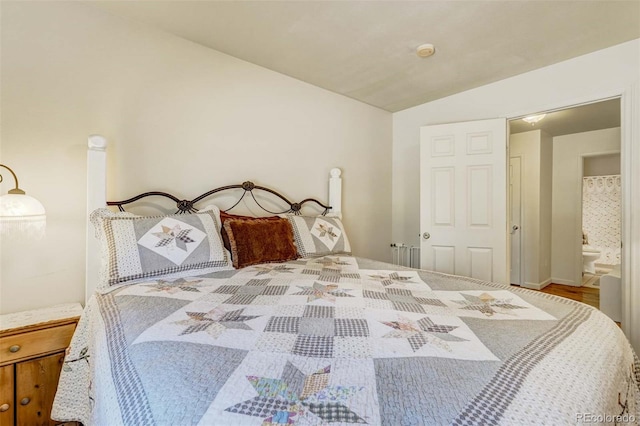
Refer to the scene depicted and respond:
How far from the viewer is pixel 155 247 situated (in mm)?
1565

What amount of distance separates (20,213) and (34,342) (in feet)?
2.06

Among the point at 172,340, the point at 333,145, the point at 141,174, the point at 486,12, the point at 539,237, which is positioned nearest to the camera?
the point at 172,340

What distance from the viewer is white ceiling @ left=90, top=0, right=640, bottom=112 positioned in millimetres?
1790

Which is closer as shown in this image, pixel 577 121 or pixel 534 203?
pixel 577 121

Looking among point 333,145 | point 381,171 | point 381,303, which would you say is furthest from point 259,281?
point 381,171

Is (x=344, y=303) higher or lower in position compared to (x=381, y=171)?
lower

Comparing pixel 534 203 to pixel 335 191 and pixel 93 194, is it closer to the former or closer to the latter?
pixel 335 191

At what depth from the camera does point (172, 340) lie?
33.3 inches

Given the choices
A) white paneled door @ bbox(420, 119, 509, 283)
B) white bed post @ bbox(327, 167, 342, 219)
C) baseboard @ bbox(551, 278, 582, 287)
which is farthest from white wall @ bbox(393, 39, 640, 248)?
baseboard @ bbox(551, 278, 582, 287)

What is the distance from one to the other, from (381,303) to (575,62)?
2729mm

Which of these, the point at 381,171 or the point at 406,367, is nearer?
the point at 406,367

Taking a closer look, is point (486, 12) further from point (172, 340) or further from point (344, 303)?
point (172, 340)

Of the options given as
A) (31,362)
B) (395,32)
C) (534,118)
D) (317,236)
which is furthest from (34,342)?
(534,118)

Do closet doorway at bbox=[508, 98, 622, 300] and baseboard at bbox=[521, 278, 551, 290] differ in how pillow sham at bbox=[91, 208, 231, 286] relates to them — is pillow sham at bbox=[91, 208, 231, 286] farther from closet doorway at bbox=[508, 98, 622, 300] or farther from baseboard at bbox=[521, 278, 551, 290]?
baseboard at bbox=[521, 278, 551, 290]
